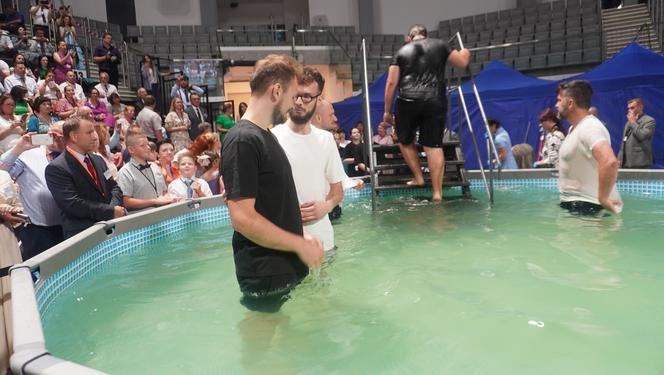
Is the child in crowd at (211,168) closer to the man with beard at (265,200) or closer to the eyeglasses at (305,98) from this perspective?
the eyeglasses at (305,98)

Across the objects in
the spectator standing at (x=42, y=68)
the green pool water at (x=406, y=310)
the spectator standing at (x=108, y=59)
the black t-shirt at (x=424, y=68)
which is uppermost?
the spectator standing at (x=108, y=59)

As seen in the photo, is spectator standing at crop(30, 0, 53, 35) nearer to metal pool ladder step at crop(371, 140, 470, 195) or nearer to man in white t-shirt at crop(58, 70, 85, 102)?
man in white t-shirt at crop(58, 70, 85, 102)

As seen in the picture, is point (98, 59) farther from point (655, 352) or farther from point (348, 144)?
point (655, 352)

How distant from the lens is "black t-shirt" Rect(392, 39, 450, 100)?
508cm

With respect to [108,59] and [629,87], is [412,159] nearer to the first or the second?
[629,87]

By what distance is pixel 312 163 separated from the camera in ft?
7.91

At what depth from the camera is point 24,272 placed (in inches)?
81.1

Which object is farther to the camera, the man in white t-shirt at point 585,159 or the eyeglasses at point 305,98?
the man in white t-shirt at point 585,159

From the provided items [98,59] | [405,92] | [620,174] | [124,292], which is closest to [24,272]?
[124,292]

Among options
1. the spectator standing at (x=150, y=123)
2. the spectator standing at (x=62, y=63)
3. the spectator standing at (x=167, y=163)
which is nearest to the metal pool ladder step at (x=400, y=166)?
the spectator standing at (x=167, y=163)

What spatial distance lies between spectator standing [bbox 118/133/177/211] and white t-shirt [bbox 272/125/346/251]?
218 centimetres

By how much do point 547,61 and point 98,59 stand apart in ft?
37.4

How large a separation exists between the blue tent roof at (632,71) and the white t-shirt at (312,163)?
730 centimetres

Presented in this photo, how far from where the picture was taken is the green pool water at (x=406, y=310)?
184 centimetres
